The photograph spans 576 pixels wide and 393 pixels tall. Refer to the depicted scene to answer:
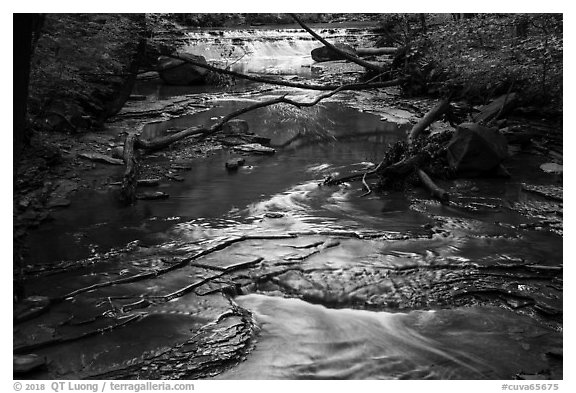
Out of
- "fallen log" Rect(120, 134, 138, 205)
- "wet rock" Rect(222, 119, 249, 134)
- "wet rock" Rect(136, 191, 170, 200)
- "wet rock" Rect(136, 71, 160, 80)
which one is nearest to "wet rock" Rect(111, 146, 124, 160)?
"fallen log" Rect(120, 134, 138, 205)

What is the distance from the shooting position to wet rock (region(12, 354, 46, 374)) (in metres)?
3.55

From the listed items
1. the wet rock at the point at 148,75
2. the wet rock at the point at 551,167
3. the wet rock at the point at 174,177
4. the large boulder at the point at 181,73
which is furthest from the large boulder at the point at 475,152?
the wet rock at the point at 148,75

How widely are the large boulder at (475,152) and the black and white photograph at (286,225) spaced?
0.03 m

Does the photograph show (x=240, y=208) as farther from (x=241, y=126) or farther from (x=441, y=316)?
(x=241, y=126)

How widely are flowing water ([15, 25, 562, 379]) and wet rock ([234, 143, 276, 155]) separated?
1397 millimetres

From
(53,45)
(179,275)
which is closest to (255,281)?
(179,275)

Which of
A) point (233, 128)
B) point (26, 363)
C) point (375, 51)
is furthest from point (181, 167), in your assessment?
point (375, 51)

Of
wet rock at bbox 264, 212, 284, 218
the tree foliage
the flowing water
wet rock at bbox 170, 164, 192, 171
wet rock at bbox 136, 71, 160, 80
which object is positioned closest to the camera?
the flowing water

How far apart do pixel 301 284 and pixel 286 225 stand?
151 cm

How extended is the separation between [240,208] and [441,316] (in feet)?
10.5

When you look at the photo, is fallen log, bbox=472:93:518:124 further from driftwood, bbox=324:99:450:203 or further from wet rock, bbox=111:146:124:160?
wet rock, bbox=111:146:124:160

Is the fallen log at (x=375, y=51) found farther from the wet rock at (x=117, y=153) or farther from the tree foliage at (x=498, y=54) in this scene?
the wet rock at (x=117, y=153)

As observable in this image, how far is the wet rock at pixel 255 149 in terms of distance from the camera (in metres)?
9.78

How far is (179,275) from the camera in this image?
201 inches
